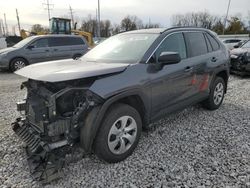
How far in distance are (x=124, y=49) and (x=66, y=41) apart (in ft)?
29.4

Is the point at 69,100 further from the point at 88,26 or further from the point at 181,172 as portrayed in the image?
the point at 88,26

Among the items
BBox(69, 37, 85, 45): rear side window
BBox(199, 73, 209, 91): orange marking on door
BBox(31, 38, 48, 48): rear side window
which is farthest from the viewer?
BBox(69, 37, 85, 45): rear side window

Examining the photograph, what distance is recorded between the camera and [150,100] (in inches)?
139

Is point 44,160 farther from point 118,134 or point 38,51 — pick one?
point 38,51

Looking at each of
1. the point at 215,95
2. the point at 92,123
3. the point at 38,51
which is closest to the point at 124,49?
the point at 92,123

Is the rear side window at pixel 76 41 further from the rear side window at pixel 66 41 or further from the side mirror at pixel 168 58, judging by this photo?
the side mirror at pixel 168 58

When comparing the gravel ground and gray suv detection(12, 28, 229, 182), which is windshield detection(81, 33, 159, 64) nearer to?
gray suv detection(12, 28, 229, 182)

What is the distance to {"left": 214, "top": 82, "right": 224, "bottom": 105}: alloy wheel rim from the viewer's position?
5.31 meters

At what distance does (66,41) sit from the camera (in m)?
12.2

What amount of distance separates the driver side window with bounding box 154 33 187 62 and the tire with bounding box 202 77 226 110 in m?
1.35

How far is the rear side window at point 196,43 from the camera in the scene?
443 centimetres

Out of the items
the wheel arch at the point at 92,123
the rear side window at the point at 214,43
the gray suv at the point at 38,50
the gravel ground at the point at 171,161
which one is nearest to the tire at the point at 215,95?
the gravel ground at the point at 171,161

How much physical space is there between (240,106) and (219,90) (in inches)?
29.5

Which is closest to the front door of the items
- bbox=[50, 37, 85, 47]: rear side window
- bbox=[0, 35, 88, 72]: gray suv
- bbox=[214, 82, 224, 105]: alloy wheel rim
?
bbox=[214, 82, 224, 105]: alloy wheel rim
